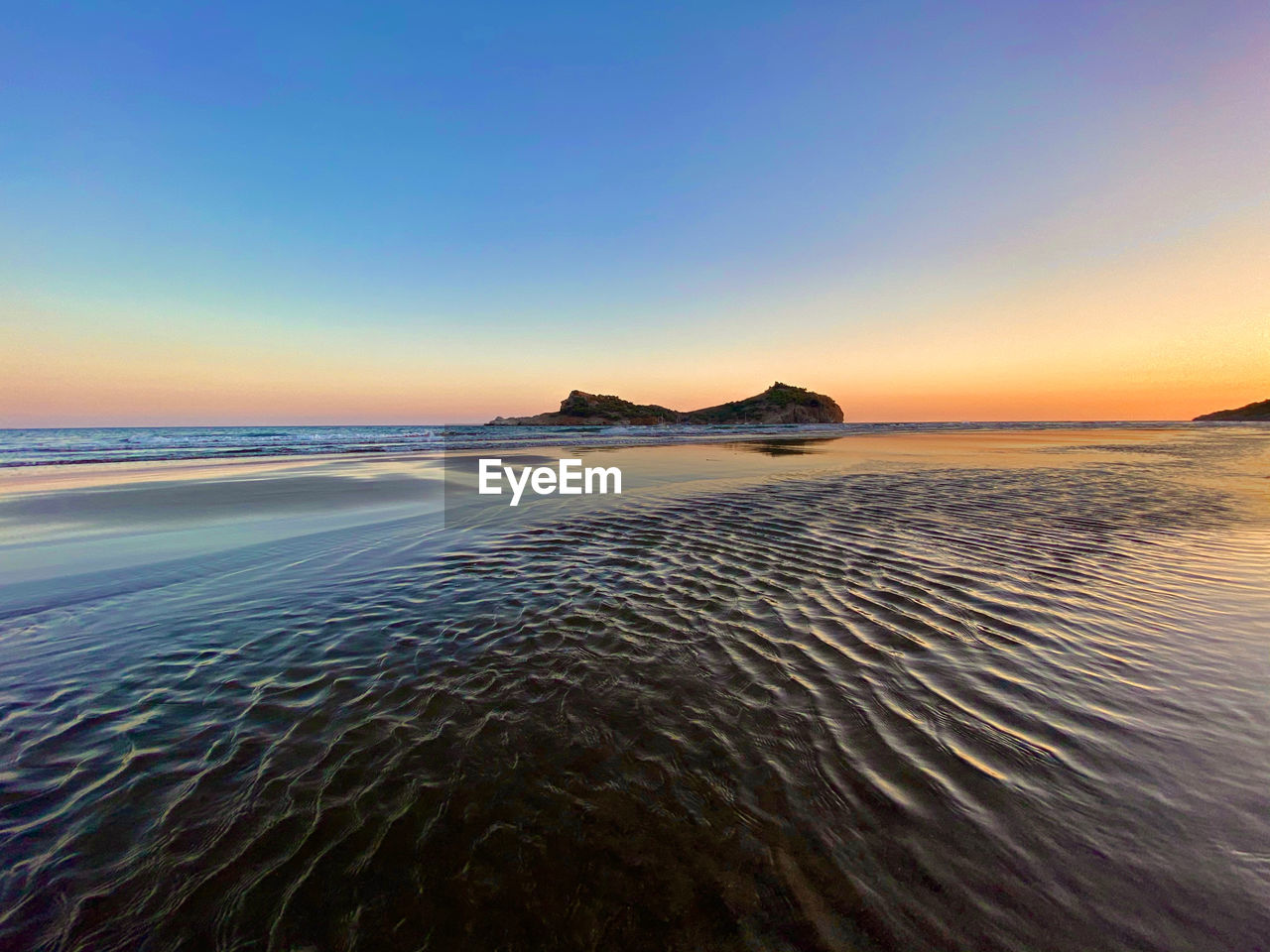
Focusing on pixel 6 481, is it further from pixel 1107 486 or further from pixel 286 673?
pixel 1107 486

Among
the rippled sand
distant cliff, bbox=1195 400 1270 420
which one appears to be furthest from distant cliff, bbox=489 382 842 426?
distant cliff, bbox=1195 400 1270 420

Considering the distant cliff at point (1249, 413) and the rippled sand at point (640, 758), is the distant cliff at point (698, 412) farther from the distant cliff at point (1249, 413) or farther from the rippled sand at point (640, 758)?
the distant cliff at point (1249, 413)

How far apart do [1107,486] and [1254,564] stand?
1220 centimetres

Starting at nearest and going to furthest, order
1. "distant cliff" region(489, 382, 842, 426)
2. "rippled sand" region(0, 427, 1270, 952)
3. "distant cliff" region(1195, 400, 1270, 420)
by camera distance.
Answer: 1. "rippled sand" region(0, 427, 1270, 952)
2. "distant cliff" region(489, 382, 842, 426)
3. "distant cliff" region(1195, 400, 1270, 420)

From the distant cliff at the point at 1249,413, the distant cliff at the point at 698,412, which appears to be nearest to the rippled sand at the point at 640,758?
the distant cliff at the point at 698,412

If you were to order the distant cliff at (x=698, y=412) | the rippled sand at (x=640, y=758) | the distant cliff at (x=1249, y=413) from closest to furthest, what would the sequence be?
the rippled sand at (x=640, y=758) < the distant cliff at (x=698, y=412) < the distant cliff at (x=1249, y=413)

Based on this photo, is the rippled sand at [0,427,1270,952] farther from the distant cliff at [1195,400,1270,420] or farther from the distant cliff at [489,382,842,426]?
the distant cliff at [1195,400,1270,420]

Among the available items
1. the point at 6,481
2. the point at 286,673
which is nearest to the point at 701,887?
the point at 286,673

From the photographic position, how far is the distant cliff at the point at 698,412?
112m

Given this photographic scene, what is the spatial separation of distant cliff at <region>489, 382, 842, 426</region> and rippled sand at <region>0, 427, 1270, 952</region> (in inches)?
3833

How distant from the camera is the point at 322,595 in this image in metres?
7.70

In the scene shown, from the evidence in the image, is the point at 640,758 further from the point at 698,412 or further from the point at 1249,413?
the point at 1249,413

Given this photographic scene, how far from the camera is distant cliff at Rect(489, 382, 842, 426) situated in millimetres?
112250

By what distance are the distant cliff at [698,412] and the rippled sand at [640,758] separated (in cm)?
9737
